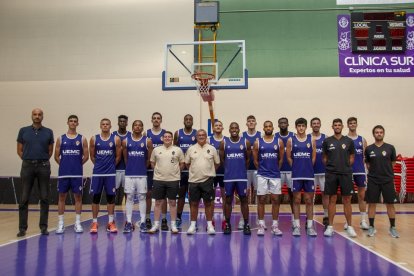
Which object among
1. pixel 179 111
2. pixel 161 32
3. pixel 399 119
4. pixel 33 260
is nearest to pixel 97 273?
pixel 33 260

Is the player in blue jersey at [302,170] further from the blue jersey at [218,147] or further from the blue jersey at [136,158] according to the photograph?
the blue jersey at [136,158]

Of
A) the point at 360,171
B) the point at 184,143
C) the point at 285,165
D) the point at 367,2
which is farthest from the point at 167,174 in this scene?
the point at 367,2

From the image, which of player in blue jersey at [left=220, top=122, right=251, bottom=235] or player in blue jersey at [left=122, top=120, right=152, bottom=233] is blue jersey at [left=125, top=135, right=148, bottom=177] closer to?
player in blue jersey at [left=122, top=120, right=152, bottom=233]

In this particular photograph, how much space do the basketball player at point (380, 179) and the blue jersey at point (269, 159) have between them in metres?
1.57

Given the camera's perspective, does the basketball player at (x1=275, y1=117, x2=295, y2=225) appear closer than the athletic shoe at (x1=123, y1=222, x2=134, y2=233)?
No

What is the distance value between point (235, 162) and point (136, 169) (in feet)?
5.48

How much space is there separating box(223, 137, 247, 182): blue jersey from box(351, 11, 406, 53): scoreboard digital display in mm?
6868

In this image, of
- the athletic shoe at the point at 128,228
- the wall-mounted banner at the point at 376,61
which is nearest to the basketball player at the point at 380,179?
the athletic shoe at the point at 128,228

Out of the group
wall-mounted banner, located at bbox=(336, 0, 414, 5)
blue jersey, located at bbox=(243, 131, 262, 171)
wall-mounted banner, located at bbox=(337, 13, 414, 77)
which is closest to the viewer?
blue jersey, located at bbox=(243, 131, 262, 171)

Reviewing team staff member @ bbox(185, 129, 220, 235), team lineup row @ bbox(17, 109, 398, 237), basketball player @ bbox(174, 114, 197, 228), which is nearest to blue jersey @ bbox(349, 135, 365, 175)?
team lineup row @ bbox(17, 109, 398, 237)

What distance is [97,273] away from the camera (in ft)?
11.8

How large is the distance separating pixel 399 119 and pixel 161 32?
834cm

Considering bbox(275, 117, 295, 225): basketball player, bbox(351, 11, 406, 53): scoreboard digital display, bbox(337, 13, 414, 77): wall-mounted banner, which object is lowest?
bbox(275, 117, 295, 225): basketball player

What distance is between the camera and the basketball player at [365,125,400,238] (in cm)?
561
